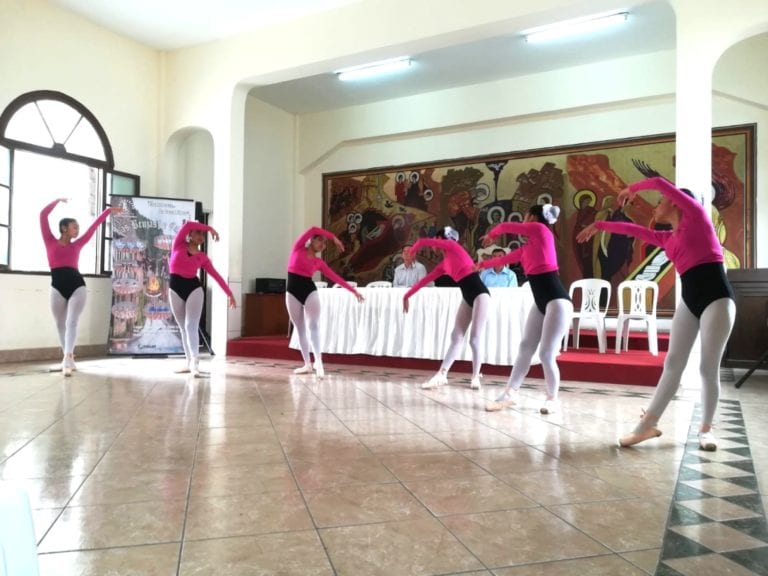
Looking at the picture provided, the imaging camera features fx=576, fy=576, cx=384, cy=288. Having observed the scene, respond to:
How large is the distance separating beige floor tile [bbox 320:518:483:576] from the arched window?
21.2 ft

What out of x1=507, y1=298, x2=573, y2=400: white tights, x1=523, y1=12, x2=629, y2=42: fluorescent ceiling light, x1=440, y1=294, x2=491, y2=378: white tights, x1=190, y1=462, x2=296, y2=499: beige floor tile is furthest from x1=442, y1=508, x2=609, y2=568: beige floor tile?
x1=523, y1=12, x2=629, y2=42: fluorescent ceiling light

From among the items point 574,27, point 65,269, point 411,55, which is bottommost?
point 65,269

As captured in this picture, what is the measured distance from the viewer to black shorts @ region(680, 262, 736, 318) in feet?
9.07

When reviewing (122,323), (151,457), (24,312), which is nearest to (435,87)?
(122,323)

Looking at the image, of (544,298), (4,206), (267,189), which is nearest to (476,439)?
(544,298)

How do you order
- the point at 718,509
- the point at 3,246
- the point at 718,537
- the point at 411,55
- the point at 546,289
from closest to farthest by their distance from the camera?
the point at 718,537 → the point at 718,509 → the point at 546,289 → the point at 3,246 → the point at 411,55

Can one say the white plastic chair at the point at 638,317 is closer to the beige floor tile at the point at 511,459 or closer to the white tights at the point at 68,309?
the beige floor tile at the point at 511,459

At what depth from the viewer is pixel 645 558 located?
1.67m

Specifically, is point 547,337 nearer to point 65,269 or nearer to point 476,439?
point 476,439

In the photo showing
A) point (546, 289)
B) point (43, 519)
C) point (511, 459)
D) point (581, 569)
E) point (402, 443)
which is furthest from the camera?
point (546, 289)

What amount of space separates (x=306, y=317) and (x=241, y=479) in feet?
11.0

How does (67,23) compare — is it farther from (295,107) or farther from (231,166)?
(295,107)

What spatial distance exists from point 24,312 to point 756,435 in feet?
23.9

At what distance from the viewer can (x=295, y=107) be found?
33.7ft
